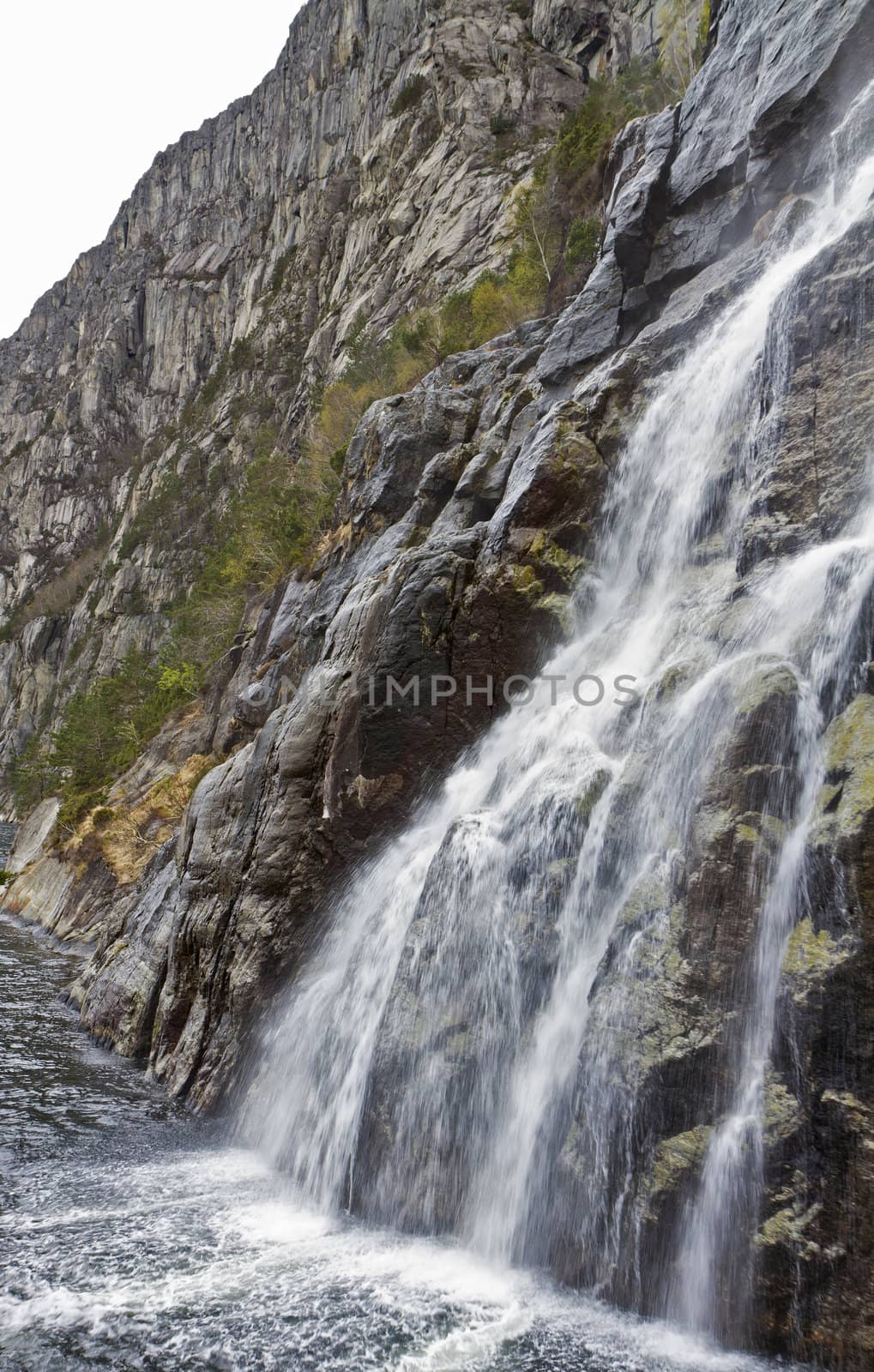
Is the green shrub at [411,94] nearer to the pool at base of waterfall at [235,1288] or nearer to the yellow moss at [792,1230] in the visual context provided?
the pool at base of waterfall at [235,1288]

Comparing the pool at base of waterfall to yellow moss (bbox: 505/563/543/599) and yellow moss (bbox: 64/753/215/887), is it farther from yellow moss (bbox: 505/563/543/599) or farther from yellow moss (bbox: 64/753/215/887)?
yellow moss (bbox: 64/753/215/887)

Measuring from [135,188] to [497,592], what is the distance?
146m

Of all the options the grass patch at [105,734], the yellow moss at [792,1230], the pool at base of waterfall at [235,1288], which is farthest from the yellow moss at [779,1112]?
the grass patch at [105,734]

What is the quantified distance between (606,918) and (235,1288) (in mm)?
5007

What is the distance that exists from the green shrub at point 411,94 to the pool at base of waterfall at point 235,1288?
7542cm

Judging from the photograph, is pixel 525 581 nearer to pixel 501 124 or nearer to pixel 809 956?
pixel 809 956

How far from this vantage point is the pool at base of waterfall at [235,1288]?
20.1 feet

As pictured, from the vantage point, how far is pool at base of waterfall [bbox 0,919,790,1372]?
6141 mm

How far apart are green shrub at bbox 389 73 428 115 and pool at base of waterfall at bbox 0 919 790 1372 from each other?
75.4 metres

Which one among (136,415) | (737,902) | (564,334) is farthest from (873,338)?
(136,415)

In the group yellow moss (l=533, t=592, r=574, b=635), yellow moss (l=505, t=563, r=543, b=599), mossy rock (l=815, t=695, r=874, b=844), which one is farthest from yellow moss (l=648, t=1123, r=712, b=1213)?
yellow moss (l=505, t=563, r=543, b=599)

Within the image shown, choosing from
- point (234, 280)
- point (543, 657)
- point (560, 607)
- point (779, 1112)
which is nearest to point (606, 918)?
point (779, 1112)

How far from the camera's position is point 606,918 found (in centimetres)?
857

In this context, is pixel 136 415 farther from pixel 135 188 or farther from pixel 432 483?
pixel 432 483
